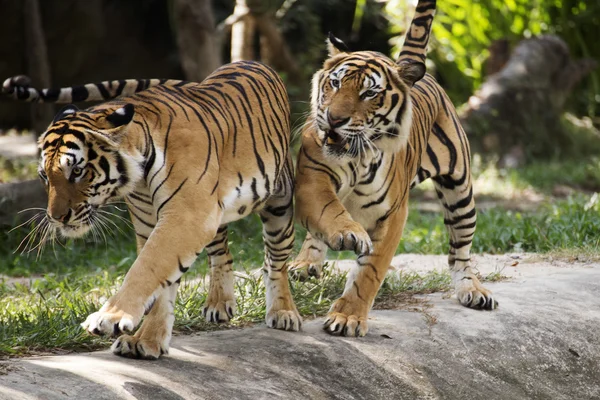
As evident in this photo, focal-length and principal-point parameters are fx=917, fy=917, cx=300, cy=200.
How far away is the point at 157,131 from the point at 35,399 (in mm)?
1157

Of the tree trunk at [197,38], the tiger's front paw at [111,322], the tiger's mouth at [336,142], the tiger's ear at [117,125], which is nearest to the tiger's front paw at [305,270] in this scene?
the tiger's mouth at [336,142]

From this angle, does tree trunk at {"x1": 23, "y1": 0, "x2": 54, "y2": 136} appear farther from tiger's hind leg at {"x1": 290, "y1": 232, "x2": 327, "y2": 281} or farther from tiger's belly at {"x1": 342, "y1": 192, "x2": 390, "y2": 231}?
tiger's belly at {"x1": 342, "y1": 192, "x2": 390, "y2": 231}

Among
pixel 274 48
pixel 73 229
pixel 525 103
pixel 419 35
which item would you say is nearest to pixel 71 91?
pixel 73 229

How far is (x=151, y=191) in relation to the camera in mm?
3594

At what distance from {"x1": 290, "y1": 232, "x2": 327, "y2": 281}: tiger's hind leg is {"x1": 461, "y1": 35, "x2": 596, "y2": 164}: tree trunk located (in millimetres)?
6743

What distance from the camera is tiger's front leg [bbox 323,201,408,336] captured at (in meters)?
4.27

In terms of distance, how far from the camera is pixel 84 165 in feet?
11.1

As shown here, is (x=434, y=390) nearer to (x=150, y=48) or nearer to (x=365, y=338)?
(x=365, y=338)

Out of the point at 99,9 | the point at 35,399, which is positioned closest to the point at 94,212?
the point at 35,399

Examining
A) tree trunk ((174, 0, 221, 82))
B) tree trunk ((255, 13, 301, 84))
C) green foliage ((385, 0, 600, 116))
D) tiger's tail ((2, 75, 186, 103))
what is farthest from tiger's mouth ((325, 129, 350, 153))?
green foliage ((385, 0, 600, 116))

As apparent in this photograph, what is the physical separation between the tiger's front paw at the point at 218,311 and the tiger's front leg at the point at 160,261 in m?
0.95

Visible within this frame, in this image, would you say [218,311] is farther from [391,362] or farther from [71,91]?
[71,91]

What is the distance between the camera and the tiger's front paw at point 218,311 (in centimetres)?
451

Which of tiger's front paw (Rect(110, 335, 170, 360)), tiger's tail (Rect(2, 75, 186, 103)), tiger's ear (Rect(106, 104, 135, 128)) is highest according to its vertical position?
tiger's tail (Rect(2, 75, 186, 103))
